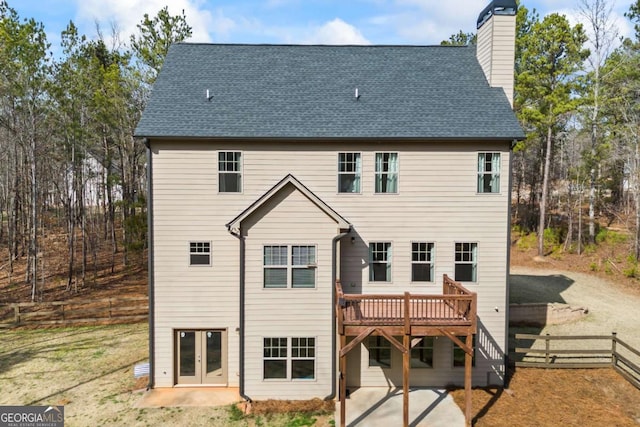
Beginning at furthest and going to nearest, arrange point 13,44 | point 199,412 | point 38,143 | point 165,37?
point 165,37 < point 38,143 < point 13,44 < point 199,412

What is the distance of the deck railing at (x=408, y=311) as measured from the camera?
1079 cm

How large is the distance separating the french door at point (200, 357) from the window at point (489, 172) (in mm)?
9853

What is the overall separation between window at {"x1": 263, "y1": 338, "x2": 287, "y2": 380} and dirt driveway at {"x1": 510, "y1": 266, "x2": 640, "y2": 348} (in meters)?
12.1

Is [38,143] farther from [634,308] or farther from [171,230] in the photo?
[634,308]

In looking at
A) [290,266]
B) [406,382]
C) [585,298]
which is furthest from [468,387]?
[585,298]

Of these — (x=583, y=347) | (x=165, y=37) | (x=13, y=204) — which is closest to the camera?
(x=583, y=347)

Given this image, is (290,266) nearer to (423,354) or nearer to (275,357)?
(275,357)

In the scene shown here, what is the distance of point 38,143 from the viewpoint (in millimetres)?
24141

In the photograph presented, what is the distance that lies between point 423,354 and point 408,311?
3.38m

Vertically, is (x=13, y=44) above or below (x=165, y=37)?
below

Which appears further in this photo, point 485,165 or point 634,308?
point 634,308

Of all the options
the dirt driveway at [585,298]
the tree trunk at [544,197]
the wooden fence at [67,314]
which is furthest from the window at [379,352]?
the tree trunk at [544,197]

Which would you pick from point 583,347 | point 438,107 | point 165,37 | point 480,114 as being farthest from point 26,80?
point 583,347

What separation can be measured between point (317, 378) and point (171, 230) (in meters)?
6.63
